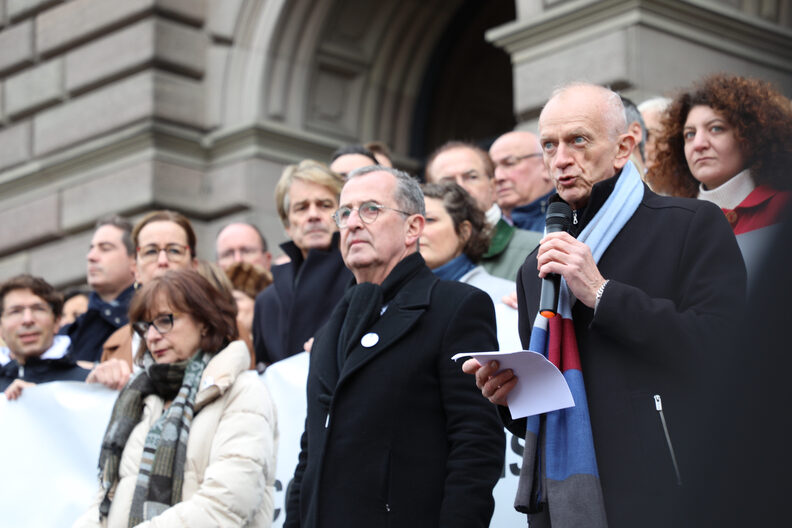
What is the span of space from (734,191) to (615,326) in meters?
1.35

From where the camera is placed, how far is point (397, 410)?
352 cm

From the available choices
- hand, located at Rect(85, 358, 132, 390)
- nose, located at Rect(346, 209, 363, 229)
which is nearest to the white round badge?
nose, located at Rect(346, 209, 363, 229)

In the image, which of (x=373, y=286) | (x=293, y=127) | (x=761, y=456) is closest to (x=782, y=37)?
(x=293, y=127)

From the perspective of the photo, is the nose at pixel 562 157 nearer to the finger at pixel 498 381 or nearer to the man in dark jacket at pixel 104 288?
the finger at pixel 498 381

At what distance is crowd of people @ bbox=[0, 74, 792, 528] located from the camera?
2.92m

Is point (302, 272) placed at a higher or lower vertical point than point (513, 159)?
lower

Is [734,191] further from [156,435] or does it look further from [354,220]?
[156,435]

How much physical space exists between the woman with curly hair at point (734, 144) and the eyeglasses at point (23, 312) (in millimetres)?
3004

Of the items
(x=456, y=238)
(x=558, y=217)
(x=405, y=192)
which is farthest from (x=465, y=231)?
(x=558, y=217)

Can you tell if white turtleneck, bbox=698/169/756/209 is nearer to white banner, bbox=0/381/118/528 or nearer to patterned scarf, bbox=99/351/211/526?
patterned scarf, bbox=99/351/211/526

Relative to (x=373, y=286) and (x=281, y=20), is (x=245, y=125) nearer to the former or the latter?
(x=281, y=20)

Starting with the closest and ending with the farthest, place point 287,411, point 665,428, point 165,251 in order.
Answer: point 665,428 → point 287,411 → point 165,251

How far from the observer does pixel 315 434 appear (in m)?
3.70

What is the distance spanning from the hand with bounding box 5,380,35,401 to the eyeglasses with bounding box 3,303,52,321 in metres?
0.50
